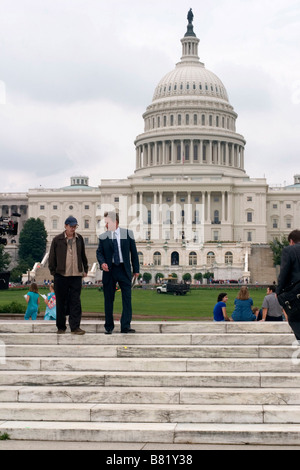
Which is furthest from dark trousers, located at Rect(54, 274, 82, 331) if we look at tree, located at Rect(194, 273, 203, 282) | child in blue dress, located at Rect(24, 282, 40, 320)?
tree, located at Rect(194, 273, 203, 282)

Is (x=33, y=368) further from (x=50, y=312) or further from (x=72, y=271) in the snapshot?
(x=50, y=312)

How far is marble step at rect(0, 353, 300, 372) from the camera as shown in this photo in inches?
558

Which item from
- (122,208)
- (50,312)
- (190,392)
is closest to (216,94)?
(122,208)

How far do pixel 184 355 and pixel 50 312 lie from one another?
9.22 m

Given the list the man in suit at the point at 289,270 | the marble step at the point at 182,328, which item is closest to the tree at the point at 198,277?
the marble step at the point at 182,328

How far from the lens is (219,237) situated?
446 feet

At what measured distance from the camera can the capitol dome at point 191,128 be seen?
146875mm

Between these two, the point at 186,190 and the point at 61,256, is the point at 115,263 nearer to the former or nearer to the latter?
the point at 61,256

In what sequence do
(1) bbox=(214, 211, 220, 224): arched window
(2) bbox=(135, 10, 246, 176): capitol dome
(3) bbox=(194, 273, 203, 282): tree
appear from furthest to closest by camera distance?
(2) bbox=(135, 10, 246, 176): capitol dome < (1) bbox=(214, 211, 220, 224): arched window < (3) bbox=(194, 273, 203, 282): tree

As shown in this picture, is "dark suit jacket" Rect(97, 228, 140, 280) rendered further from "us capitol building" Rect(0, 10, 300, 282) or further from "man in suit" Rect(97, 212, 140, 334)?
"us capitol building" Rect(0, 10, 300, 282)

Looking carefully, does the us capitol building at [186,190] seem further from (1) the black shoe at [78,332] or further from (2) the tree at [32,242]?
(1) the black shoe at [78,332]

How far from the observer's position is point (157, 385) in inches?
543

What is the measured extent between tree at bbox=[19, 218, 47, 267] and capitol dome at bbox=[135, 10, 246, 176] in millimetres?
22566

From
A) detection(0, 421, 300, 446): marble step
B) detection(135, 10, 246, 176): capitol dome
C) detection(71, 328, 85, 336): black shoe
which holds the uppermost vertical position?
detection(135, 10, 246, 176): capitol dome
